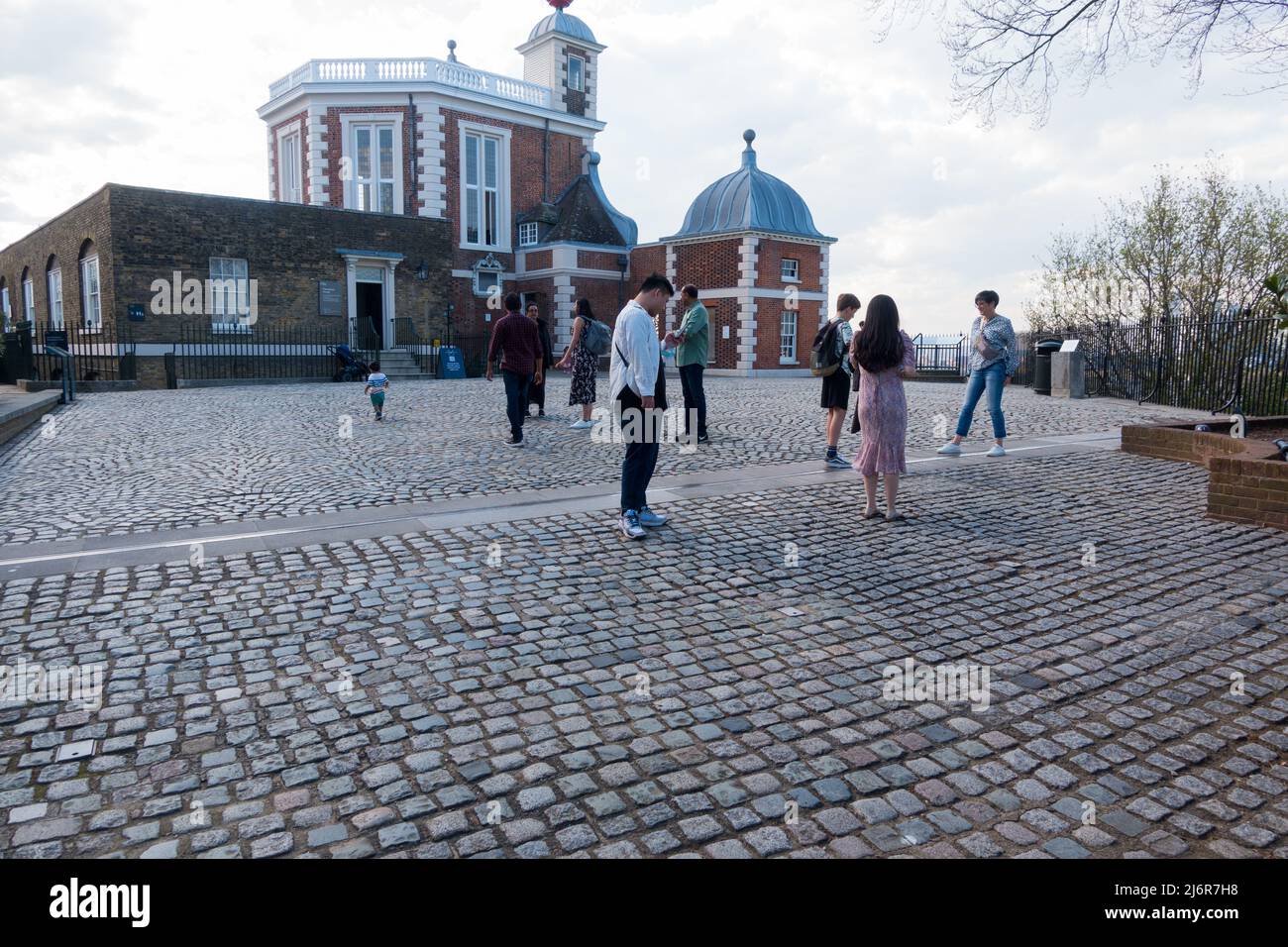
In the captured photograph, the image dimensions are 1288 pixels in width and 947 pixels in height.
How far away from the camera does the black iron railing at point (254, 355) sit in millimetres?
24766

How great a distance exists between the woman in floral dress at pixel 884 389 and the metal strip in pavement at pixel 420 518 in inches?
59.6

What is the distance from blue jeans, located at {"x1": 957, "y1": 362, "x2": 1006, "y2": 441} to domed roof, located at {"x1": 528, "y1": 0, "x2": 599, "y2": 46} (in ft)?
113

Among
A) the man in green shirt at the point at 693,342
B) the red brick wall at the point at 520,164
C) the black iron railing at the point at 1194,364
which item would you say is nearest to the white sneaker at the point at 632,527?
the man in green shirt at the point at 693,342

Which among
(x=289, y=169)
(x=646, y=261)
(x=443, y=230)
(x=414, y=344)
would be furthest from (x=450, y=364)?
(x=289, y=169)

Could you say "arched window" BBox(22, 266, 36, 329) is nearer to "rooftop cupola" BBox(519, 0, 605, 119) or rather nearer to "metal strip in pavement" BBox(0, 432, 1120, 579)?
"rooftop cupola" BBox(519, 0, 605, 119)

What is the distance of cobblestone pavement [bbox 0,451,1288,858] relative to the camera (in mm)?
2979

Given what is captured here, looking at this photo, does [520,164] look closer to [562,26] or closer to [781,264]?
[562,26]

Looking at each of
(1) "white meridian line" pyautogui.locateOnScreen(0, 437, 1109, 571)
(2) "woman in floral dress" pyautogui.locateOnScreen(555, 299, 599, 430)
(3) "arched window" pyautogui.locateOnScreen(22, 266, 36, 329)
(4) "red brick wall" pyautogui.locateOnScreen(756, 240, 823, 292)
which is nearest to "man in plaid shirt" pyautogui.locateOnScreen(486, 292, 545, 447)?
(2) "woman in floral dress" pyautogui.locateOnScreen(555, 299, 599, 430)

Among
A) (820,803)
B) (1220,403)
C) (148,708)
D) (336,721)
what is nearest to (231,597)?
(148,708)

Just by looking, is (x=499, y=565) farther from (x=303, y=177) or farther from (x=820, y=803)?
(x=303, y=177)

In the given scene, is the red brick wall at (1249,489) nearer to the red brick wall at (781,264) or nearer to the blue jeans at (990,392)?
the blue jeans at (990,392)

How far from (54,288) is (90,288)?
22.3 ft

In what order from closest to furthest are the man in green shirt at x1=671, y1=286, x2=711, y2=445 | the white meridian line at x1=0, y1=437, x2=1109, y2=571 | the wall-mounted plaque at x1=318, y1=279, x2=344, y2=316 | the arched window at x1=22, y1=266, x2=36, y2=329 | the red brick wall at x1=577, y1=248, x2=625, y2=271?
1. the white meridian line at x1=0, y1=437, x2=1109, y2=571
2. the man in green shirt at x1=671, y1=286, x2=711, y2=445
3. the wall-mounted plaque at x1=318, y1=279, x2=344, y2=316
4. the red brick wall at x1=577, y1=248, x2=625, y2=271
5. the arched window at x1=22, y1=266, x2=36, y2=329
